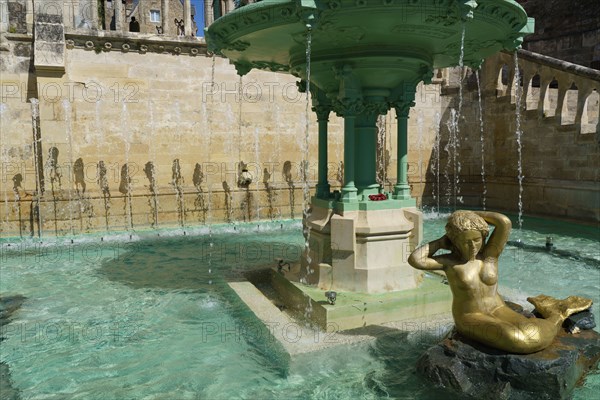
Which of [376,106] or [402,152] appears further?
[402,152]

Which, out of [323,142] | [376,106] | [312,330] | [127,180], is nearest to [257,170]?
[127,180]

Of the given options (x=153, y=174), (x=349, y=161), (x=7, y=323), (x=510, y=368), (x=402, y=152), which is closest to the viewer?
(x=510, y=368)

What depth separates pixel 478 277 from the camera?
374cm

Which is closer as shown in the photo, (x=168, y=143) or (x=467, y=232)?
(x=467, y=232)

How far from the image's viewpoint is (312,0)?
4.12 m

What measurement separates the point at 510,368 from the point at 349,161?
119 inches

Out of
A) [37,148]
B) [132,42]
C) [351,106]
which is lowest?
[37,148]

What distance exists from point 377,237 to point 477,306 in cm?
189

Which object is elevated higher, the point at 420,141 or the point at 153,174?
the point at 420,141

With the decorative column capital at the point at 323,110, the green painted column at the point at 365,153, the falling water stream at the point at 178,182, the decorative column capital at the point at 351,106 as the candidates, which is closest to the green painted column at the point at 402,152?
the green painted column at the point at 365,153

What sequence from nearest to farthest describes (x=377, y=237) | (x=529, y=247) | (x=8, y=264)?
1. (x=377, y=237)
2. (x=8, y=264)
3. (x=529, y=247)

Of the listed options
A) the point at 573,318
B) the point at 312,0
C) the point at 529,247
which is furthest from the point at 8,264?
the point at 529,247

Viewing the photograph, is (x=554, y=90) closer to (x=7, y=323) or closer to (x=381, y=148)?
(x=381, y=148)

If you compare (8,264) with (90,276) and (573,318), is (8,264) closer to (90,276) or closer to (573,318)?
(90,276)
